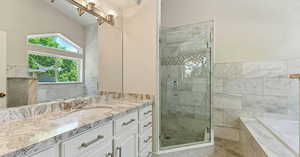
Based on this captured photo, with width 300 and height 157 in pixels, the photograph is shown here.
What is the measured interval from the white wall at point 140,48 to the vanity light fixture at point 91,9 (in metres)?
0.32

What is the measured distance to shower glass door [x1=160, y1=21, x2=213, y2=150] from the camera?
2.24 m

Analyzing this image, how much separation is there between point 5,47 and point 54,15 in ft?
1.54

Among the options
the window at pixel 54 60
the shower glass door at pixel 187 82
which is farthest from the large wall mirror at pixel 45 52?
the shower glass door at pixel 187 82

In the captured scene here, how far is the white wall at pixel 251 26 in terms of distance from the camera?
7.05ft

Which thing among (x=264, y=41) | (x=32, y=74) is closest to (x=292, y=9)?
(x=264, y=41)

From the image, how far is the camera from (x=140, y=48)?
1.98 meters

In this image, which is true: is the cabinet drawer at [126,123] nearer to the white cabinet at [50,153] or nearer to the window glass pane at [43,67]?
the white cabinet at [50,153]

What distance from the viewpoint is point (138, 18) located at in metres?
1.99

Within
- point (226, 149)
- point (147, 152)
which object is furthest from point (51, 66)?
point (226, 149)

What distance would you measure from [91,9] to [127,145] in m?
1.41

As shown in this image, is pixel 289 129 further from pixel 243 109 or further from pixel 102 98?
pixel 102 98

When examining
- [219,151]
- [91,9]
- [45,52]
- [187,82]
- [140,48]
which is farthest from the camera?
[187,82]

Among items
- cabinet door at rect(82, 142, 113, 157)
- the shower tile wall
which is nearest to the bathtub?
the shower tile wall

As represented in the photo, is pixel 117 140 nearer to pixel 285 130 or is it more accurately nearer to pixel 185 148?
pixel 185 148
